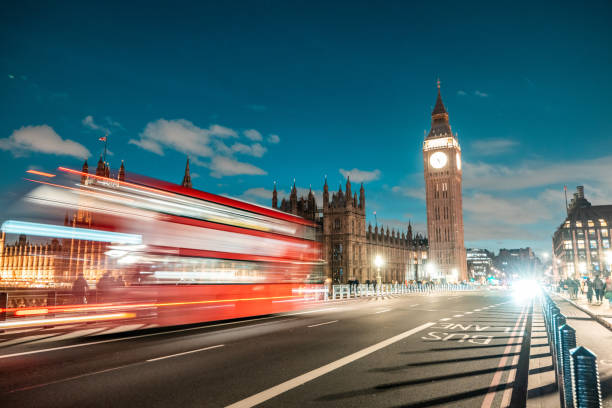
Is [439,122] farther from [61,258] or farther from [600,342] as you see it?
[61,258]

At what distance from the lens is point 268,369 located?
7.43m

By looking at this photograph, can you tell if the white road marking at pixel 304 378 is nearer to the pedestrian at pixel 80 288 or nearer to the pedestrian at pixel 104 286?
the pedestrian at pixel 104 286

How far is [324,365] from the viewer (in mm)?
7785

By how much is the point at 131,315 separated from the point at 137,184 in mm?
3411

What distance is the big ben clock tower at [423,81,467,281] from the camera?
99.4 m

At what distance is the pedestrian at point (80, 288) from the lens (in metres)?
10.4

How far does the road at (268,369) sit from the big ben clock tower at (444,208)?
301 ft

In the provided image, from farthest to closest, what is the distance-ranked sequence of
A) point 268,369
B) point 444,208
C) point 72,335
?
point 444,208 → point 72,335 → point 268,369

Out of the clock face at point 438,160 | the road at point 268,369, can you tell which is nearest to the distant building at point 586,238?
the clock face at point 438,160

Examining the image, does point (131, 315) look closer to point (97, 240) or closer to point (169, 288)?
point (169, 288)

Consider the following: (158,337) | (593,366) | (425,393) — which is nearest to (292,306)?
(158,337)

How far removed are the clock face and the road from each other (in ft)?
310

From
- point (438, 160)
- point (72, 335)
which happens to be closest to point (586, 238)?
point (438, 160)

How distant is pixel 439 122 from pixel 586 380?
11527 centimetres
